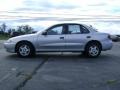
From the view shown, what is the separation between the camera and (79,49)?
16828 millimetres

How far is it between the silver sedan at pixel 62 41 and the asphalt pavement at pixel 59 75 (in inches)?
56.2

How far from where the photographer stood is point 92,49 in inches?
661

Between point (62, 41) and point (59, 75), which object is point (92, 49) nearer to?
point (62, 41)

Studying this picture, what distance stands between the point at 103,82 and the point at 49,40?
6.97m

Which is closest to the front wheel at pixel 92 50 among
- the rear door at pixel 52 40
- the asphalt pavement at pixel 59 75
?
→ the rear door at pixel 52 40

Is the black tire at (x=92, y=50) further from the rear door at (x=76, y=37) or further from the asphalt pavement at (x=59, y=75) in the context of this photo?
the asphalt pavement at (x=59, y=75)

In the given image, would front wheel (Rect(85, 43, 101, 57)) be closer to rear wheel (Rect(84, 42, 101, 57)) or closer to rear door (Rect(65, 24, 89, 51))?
rear wheel (Rect(84, 42, 101, 57))

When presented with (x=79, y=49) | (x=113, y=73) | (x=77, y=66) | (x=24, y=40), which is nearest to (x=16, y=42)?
(x=24, y=40)

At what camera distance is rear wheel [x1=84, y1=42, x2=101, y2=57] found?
16.8 meters

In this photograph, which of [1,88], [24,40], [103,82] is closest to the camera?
[1,88]

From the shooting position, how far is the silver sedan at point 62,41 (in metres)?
16.7

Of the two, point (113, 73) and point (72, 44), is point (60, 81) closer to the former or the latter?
point (113, 73)

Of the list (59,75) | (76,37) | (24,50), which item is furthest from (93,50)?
(59,75)

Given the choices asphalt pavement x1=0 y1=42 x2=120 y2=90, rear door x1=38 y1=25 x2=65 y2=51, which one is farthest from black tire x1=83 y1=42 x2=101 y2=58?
asphalt pavement x1=0 y1=42 x2=120 y2=90
